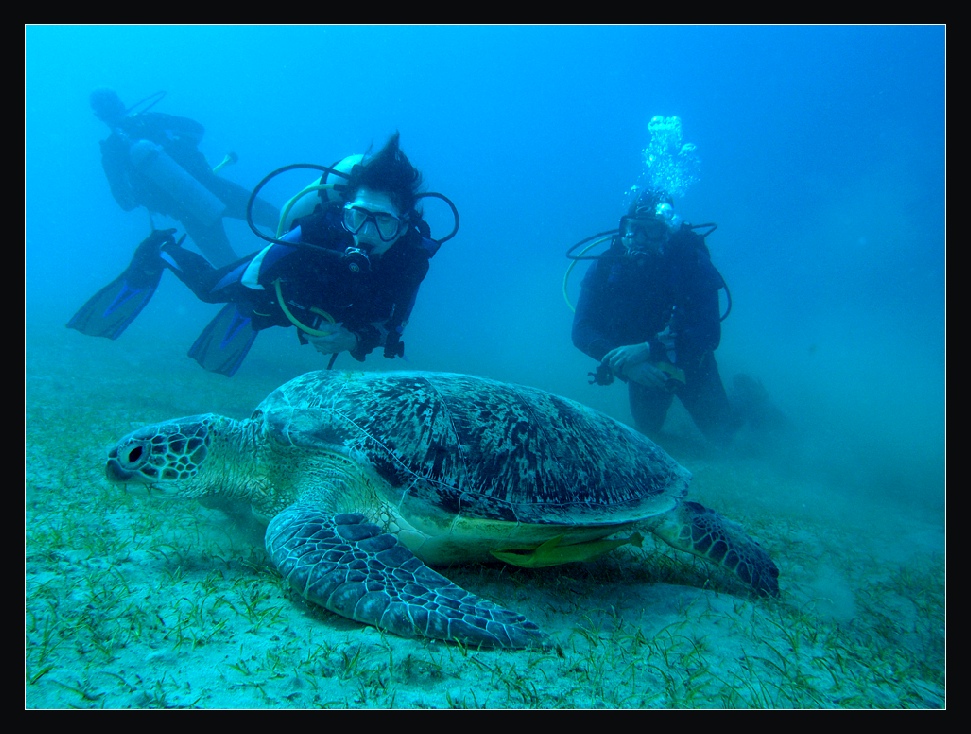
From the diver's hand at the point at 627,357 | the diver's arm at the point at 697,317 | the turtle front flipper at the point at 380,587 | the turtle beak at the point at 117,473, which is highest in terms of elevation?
the diver's arm at the point at 697,317

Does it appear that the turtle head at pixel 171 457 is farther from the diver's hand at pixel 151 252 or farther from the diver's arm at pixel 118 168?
the diver's arm at pixel 118 168

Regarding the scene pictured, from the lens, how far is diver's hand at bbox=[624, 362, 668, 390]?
6.81m

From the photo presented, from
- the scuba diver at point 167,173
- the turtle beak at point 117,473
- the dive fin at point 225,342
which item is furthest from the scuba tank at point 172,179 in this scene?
the turtle beak at point 117,473

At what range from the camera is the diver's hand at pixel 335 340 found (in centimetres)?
493

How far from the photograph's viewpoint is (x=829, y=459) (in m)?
8.58

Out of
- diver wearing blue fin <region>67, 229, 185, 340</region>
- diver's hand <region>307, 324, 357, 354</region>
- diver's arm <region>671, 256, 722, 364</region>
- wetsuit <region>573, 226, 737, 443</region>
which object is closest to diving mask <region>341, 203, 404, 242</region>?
diver's hand <region>307, 324, 357, 354</region>

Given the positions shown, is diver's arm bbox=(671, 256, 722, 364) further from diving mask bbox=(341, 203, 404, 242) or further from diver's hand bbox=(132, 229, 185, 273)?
diver's hand bbox=(132, 229, 185, 273)

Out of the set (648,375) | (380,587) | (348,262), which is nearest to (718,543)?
(380,587)

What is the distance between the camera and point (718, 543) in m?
2.50

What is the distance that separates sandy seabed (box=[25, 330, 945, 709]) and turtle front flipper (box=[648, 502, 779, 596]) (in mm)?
141

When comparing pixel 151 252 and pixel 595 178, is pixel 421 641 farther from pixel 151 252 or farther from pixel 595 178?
pixel 595 178

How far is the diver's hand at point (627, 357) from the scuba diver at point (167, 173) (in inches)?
483

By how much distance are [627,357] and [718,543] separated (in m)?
4.34

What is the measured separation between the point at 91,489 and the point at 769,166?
87198 millimetres
